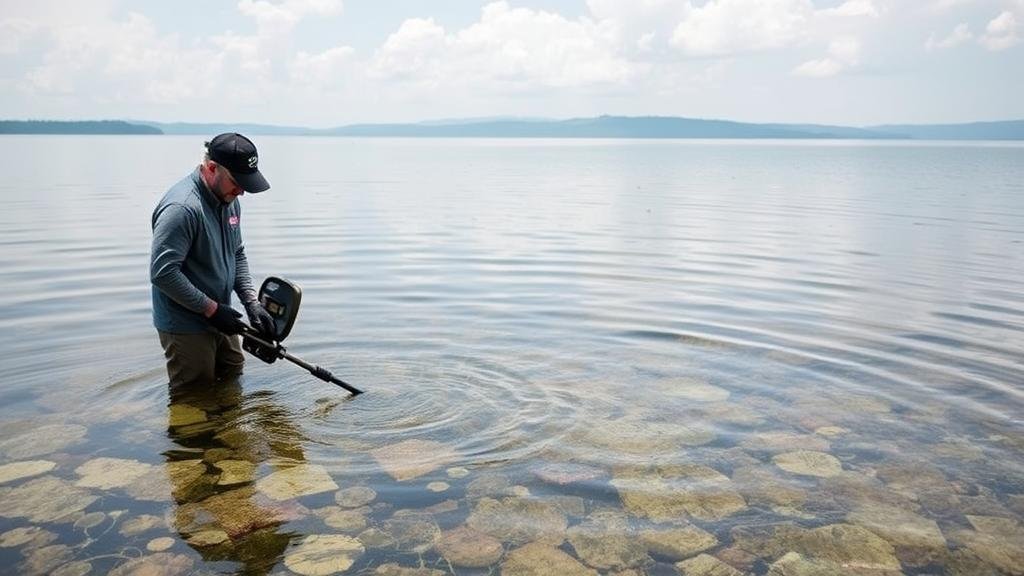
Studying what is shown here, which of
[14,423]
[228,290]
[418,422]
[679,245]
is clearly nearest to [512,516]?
[418,422]

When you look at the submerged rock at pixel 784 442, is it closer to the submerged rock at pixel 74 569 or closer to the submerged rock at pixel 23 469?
the submerged rock at pixel 74 569

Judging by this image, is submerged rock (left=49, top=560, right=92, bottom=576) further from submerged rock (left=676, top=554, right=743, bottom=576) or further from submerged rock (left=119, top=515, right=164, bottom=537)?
submerged rock (left=676, top=554, right=743, bottom=576)

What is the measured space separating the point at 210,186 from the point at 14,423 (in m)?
2.97

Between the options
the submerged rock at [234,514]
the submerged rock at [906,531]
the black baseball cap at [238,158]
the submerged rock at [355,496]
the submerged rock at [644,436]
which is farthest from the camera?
the submerged rock at [644,436]

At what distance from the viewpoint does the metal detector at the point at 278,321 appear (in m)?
7.62

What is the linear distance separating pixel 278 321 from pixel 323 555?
310 centimetres

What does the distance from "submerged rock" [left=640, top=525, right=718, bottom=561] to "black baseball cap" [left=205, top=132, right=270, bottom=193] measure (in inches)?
164

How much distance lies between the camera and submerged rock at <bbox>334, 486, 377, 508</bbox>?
19.4 feet

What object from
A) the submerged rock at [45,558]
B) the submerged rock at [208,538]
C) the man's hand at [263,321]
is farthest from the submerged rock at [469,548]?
the man's hand at [263,321]

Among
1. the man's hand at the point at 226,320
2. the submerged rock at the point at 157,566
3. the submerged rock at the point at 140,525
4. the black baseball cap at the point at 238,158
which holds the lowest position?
the submerged rock at the point at 140,525

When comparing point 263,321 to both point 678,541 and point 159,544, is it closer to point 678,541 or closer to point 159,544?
point 159,544

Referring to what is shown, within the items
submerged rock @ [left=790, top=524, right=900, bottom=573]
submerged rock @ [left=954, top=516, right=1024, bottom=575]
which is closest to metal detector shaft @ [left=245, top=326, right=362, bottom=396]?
submerged rock @ [left=790, top=524, right=900, bottom=573]

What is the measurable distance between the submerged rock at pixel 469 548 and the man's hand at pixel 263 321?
313cm

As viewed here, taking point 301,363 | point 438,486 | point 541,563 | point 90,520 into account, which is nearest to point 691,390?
point 438,486
